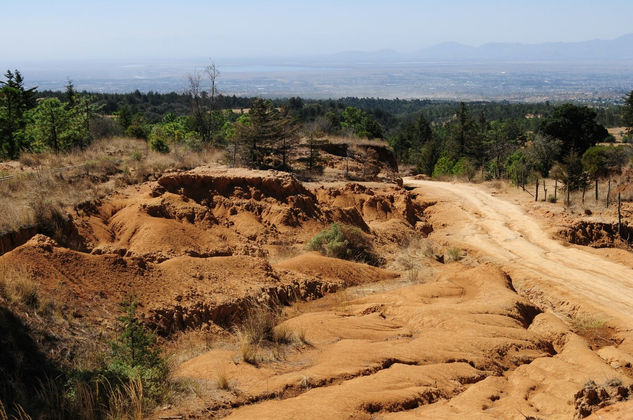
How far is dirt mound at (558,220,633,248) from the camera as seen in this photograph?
20.4m

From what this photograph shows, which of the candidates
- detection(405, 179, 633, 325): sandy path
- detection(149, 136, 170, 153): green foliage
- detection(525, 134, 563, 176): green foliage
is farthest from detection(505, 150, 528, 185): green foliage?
detection(149, 136, 170, 153): green foliage

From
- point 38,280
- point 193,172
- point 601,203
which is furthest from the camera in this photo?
point 601,203

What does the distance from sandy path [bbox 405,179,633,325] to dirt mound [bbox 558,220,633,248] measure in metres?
1.11

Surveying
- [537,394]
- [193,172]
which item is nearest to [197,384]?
[537,394]

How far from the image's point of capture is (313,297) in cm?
1280

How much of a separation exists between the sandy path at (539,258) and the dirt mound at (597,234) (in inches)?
43.7

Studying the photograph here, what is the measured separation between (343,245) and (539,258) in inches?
279

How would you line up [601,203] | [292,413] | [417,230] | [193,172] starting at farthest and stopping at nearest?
[601,203]
[417,230]
[193,172]
[292,413]

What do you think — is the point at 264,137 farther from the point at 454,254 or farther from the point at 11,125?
the point at 11,125

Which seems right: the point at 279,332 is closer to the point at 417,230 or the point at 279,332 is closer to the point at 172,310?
the point at 172,310

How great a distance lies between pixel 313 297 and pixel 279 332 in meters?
3.64

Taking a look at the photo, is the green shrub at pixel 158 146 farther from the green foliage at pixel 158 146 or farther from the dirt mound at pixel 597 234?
the dirt mound at pixel 597 234

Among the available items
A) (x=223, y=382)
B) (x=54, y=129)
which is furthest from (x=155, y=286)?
(x=54, y=129)

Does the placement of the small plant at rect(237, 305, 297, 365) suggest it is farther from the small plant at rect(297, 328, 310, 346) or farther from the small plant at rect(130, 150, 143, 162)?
the small plant at rect(130, 150, 143, 162)
